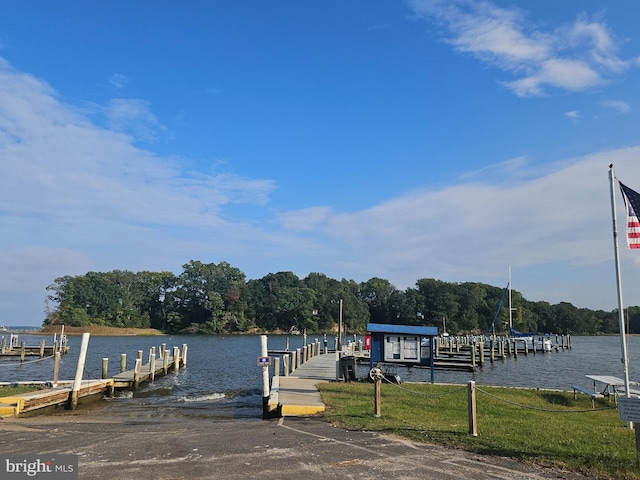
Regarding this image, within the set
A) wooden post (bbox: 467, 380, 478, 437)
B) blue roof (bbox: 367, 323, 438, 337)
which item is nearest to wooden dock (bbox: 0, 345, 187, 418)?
blue roof (bbox: 367, 323, 438, 337)

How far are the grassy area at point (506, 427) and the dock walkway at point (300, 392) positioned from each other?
0.50 m

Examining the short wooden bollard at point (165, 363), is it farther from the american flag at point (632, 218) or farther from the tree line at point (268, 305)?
the tree line at point (268, 305)

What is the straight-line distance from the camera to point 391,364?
1016 inches

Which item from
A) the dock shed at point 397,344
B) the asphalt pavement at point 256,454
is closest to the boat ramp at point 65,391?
the asphalt pavement at point 256,454

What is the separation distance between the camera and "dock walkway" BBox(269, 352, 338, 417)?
47.9 ft

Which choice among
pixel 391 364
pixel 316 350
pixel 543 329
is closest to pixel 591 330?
pixel 543 329

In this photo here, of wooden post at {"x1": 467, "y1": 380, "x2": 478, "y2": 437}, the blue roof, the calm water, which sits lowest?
the calm water

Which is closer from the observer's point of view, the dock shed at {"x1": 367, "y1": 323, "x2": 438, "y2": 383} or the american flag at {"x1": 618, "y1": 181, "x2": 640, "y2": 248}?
the american flag at {"x1": 618, "y1": 181, "x2": 640, "y2": 248}

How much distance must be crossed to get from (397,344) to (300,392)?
8765mm

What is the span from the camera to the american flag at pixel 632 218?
13.4 metres

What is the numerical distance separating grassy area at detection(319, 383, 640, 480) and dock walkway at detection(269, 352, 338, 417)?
502 mm

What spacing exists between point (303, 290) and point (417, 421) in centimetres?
12568

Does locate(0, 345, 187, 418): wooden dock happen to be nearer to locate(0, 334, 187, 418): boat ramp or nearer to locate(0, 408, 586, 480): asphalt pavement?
locate(0, 334, 187, 418): boat ramp

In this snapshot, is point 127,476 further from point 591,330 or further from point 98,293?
point 591,330
